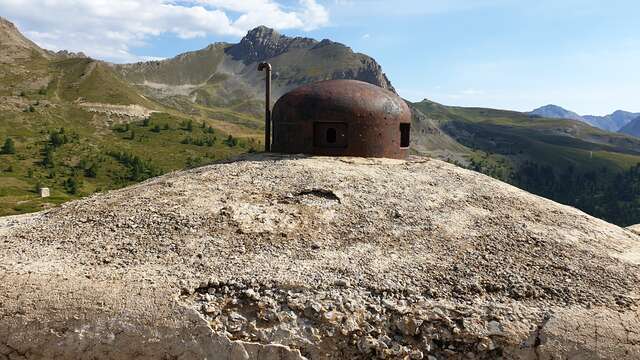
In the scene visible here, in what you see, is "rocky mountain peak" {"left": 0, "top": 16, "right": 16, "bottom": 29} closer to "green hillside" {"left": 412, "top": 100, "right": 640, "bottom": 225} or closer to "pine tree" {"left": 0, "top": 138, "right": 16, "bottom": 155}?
"pine tree" {"left": 0, "top": 138, "right": 16, "bottom": 155}

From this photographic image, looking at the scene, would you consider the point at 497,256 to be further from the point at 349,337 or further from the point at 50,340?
the point at 50,340

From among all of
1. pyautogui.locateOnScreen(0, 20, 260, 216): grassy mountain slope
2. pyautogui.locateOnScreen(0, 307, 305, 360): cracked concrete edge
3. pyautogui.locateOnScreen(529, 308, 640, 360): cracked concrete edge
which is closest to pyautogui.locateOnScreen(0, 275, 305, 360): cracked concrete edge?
pyautogui.locateOnScreen(0, 307, 305, 360): cracked concrete edge

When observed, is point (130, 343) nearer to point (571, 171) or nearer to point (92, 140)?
point (92, 140)

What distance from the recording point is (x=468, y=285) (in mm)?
11195

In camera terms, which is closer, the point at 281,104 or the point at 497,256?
the point at 497,256

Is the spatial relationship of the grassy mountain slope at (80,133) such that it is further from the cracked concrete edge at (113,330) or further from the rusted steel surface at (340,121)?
the cracked concrete edge at (113,330)

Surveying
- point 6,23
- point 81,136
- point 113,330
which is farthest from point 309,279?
point 6,23

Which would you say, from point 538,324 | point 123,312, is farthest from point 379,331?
point 123,312

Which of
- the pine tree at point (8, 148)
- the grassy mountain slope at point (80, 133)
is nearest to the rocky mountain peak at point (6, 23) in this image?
the grassy mountain slope at point (80, 133)

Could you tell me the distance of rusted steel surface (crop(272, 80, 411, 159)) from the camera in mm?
17797

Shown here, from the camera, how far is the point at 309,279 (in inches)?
431

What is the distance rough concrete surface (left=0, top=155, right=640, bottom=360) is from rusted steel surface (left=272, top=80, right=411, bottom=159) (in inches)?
132

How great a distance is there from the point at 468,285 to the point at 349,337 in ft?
10.2

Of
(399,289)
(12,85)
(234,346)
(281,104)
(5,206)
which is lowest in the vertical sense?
(5,206)
